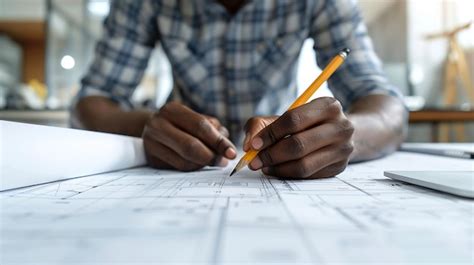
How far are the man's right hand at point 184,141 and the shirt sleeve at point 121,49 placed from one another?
15.7 inches

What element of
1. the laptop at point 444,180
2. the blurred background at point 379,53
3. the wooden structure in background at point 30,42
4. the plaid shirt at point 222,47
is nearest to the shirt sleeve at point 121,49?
the plaid shirt at point 222,47

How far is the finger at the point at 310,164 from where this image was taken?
1.09 ft

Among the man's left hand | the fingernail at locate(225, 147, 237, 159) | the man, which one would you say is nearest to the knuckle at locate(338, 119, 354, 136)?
the man's left hand

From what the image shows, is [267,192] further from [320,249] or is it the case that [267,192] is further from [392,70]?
[392,70]

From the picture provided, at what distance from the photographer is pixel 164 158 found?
0.43 m

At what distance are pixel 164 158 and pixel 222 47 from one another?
427 mm

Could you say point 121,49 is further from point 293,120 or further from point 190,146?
point 293,120

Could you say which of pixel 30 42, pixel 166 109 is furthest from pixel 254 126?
pixel 30 42

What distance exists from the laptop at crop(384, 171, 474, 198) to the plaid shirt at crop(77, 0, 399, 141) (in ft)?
1.44

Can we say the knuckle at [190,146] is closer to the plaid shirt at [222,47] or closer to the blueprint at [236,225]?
the blueprint at [236,225]

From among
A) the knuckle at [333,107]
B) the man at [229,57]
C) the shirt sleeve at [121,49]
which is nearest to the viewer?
the knuckle at [333,107]

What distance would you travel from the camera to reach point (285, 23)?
0.77 m

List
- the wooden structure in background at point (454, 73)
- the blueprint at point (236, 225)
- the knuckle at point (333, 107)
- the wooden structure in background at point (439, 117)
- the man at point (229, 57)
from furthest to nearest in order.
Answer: the wooden structure in background at point (454, 73) → the wooden structure in background at point (439, 117) → the man at point (229, 57) → the knuckle at point (333, 107) → the blueprint at point (236, 225)

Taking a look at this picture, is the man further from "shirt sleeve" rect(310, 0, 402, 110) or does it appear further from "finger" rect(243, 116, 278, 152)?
"finger" rect(243, 116, 278, 152)
